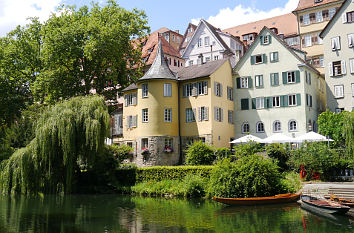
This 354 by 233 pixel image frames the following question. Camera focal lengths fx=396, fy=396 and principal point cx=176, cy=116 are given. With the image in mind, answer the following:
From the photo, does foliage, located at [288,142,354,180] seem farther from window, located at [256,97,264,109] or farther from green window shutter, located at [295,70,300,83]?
window, located at [256,97,264,109]

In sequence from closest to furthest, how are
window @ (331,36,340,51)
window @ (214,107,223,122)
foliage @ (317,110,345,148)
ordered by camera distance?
foliage @ (317,110,345,148) → window @ (214,107,223,122) → window @ (331,36,340,51)

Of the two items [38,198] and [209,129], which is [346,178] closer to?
[209,129]

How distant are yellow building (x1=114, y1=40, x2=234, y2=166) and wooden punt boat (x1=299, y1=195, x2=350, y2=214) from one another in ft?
58.7

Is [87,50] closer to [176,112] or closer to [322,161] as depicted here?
[176,112]

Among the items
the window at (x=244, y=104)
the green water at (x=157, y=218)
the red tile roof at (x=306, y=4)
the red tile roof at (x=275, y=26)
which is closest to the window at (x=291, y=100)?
the window at (x=244, y=104)

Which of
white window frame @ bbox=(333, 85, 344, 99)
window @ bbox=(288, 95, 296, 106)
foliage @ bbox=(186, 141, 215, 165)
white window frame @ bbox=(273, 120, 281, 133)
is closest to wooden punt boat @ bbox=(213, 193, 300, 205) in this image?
foliage @ bbox=(186, 141, 215, 165)

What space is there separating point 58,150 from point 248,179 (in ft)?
49.0

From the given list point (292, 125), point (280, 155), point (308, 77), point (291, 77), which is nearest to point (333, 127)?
point (292, 125)

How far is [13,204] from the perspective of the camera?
26.8 meters

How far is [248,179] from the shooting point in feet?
82.6

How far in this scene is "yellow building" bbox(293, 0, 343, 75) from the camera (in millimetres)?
51906

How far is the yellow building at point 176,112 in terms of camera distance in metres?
40.1

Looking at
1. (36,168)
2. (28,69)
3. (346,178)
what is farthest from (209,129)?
(28,69)

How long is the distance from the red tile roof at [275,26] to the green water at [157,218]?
40.6 m
